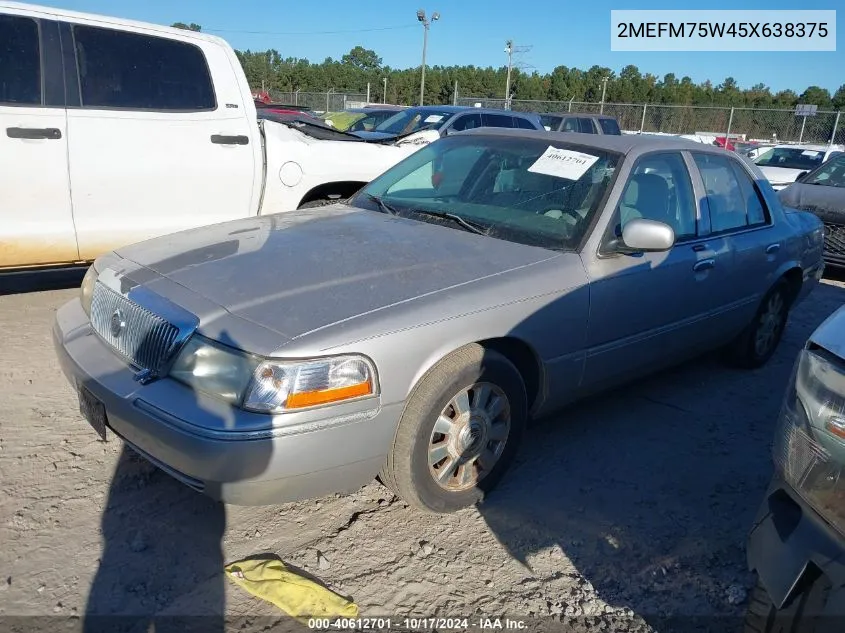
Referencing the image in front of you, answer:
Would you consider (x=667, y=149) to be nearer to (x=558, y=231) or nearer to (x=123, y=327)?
(x=558, y=231)

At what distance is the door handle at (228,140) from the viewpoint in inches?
201

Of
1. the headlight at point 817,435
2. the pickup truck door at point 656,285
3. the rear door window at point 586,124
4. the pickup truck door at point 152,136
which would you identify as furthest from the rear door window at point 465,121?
the headlight at point 817,435

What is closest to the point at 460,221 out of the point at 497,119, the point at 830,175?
the point at 830,175

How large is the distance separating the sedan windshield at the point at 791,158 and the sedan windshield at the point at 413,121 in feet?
22.6

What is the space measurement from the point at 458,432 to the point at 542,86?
59492mm

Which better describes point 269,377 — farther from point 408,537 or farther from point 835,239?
point 835,239

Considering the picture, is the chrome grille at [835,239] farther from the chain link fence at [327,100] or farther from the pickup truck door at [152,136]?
the chain link fence at [327,100]

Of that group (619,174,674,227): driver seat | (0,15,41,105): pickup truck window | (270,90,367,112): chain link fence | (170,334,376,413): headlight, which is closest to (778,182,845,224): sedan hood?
Result: (619,174,674,227): driver seat

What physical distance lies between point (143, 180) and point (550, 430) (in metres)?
3.18

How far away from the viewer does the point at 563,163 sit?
12.2ft

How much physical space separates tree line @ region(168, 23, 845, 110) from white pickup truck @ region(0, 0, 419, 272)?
44.4 meters

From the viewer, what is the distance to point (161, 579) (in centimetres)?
255

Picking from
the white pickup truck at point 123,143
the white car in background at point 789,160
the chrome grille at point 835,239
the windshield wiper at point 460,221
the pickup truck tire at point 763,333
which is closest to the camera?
the windshield wiper at point 460,221

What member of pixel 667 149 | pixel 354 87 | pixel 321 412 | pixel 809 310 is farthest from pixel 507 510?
pixel 354 87
